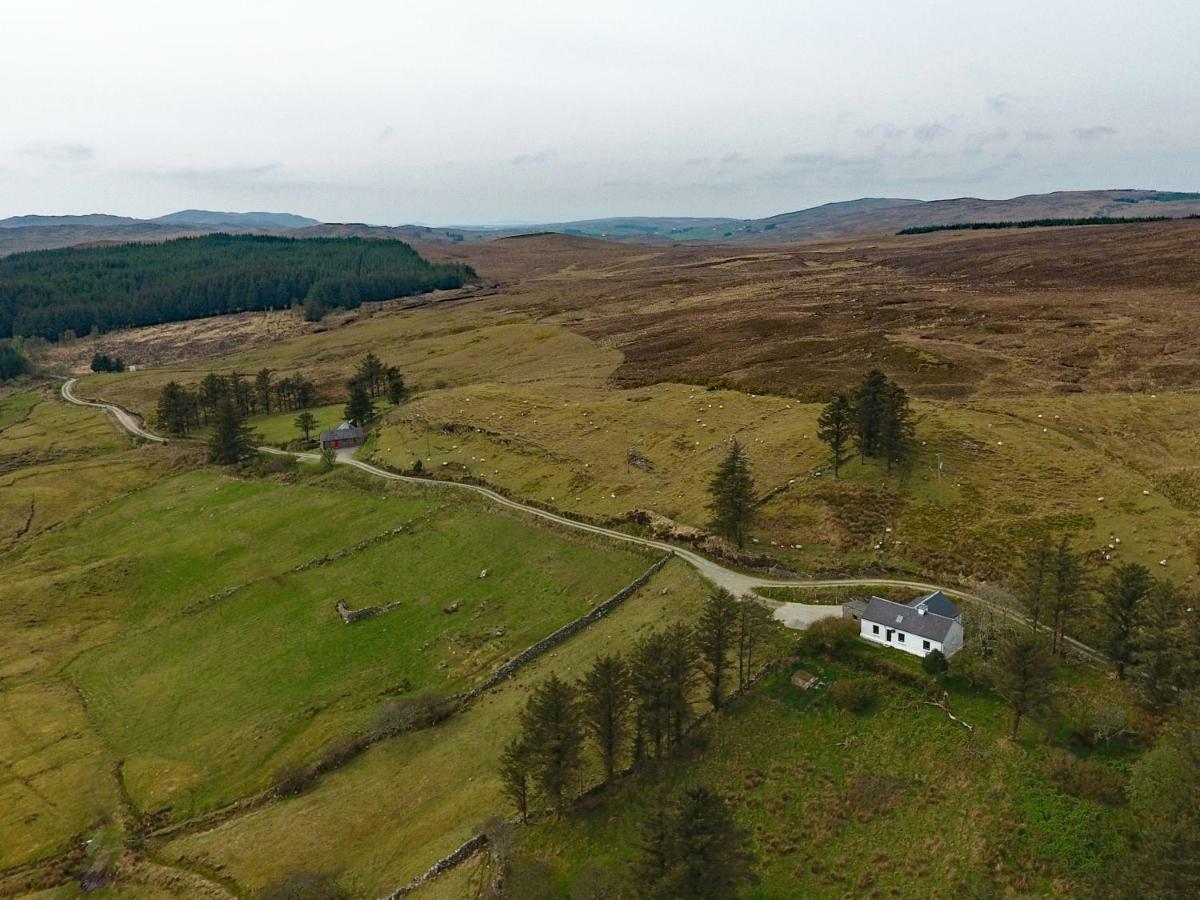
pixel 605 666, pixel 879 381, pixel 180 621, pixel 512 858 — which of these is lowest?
pixel 180 621

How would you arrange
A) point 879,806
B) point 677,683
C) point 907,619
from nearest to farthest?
point 879,806, point 677,683, point 907,619

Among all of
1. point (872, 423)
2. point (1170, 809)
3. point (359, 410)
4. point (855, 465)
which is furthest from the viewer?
point (359, 410)

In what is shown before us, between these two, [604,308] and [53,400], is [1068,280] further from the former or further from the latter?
[53,400]

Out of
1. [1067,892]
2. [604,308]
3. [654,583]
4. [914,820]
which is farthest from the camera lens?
[604,308]

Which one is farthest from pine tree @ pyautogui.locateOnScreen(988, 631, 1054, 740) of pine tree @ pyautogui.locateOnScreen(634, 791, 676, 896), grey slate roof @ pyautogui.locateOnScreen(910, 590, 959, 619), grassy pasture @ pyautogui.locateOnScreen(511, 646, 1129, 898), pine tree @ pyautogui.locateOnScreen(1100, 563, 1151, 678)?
pine tree @ pyautogui.locateOnScreen(634, 791, 676, 896)

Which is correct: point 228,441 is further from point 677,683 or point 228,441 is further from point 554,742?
point 677,683

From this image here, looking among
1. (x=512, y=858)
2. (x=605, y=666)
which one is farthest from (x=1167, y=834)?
(x=512, y=858)

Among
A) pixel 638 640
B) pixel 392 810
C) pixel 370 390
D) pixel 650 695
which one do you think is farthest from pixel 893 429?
pixel 370 390
